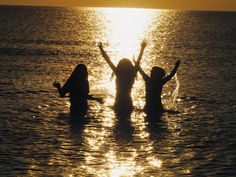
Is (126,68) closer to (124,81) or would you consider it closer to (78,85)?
(124,81)

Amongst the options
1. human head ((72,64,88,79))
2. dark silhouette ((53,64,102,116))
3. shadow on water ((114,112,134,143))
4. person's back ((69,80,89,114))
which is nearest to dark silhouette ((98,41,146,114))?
shadow on water ((114,112,134,143))

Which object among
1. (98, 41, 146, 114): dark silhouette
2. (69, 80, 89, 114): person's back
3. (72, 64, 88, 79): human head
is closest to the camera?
(98, 41, 146, 114): dark silhouette

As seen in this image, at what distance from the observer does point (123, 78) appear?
18.5 metres

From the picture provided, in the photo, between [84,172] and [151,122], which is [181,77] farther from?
[84,172]

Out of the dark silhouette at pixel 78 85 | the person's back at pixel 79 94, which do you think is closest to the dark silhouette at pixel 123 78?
the dark silhouette at pixel 78 85

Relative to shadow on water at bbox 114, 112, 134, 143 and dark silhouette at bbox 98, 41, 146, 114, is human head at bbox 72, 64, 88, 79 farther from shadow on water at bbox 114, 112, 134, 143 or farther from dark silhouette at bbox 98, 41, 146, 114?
shadow on water at bbox 114, 112, 134, 143

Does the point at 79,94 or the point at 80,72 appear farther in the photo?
the point at 79,94

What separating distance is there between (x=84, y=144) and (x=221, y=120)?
20.2 feet

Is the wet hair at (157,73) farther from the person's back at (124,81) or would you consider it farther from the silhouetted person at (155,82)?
the person's back at (124,81)

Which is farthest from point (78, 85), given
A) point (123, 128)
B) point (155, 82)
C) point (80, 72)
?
point (155, 82)

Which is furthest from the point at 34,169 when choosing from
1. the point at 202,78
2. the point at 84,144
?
the point at 202,78

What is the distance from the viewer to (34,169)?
1427cm

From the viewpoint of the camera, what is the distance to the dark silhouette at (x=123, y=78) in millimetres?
18203

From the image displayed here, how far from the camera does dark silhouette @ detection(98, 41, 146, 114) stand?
18203mm
